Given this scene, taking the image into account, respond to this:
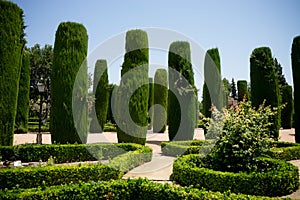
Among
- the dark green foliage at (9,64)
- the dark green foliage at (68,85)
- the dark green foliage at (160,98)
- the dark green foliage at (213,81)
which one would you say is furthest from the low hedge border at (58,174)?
the dark green foliage at (160,98)

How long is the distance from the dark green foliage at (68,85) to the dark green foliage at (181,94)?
5.51 m

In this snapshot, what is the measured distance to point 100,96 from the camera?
79.8 feet

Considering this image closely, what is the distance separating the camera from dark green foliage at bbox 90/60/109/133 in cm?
2433

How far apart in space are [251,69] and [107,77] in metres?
15.1

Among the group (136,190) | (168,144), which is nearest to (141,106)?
(168,144)

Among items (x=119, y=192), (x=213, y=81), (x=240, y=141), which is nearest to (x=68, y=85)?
(x=119, y=192)

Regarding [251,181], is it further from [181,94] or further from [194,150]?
[181,94]

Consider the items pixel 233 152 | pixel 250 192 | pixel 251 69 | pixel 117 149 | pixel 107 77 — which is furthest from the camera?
pixel 107 77

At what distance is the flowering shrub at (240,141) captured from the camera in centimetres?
677

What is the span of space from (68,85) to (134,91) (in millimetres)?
3365

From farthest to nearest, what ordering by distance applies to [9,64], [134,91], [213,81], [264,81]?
[213,81]
[264,81]
[134,91]
[9,64]

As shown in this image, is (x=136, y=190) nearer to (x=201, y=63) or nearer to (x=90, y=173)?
(x=90, y=173)

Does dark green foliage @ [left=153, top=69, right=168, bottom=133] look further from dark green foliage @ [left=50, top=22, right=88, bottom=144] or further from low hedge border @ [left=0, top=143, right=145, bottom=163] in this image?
low hedge border @ [left=0, top=143, right=145, bottom=163]

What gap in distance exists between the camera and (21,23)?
37.4 ft
